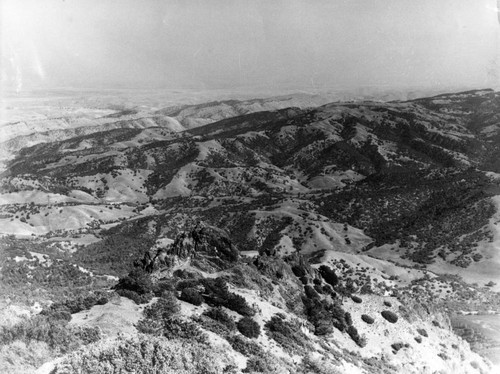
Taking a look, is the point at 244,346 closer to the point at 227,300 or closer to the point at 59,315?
the point at 227,300

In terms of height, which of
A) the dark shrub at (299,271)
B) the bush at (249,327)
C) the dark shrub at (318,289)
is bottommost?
the dark shrub at (318,289)

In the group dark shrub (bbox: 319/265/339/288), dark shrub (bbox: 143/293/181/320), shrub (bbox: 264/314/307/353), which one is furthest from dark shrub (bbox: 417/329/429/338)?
dark shrub (bbox: 143/293/181/320)

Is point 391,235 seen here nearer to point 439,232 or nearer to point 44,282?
point 439,232

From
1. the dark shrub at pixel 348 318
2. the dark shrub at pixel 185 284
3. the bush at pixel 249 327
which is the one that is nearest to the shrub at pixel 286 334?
the bush at pixel 249 327

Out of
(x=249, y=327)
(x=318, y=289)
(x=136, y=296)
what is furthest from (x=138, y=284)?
(x=318, y=289)

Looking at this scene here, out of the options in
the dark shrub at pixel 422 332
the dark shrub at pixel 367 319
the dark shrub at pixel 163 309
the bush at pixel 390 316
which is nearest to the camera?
the dark shrub at pixel 163 309

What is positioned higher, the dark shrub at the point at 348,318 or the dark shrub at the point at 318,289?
the dark shrub at the point at 318,289

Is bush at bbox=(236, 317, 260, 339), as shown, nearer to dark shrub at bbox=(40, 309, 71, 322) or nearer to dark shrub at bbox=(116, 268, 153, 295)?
dark shrub at bbox=(116, 268, 153, 295)

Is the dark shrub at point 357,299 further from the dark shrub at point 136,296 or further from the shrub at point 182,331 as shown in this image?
the shrub at point 182,331
